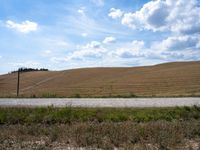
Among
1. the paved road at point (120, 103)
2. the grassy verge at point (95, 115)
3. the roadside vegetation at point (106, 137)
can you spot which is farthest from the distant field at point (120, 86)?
the roadside vegetation at point (106, 137)

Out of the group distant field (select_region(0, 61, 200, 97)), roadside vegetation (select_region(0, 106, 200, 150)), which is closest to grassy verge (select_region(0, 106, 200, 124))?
roadside vegetation (select_region(0, 106, 200, 150))

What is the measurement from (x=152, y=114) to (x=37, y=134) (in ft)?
21.2

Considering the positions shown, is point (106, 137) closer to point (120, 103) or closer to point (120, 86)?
point (120, 103)

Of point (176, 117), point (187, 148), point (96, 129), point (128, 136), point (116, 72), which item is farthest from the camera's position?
point (116, 72)

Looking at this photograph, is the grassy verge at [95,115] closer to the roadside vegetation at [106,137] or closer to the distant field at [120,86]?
the roadside vegetation at [106,137]

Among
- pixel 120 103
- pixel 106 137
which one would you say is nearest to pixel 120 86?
pixel 120 103

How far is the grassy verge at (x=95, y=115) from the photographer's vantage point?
1486 cm

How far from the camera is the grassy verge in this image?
1486 cm

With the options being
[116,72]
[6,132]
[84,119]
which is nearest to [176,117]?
[84,119]

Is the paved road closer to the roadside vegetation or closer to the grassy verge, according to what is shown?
the grassy verge

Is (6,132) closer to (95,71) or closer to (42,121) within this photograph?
(42,121)

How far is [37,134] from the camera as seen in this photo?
10594 millimetres

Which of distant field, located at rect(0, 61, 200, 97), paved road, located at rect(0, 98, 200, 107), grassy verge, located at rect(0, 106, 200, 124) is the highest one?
distant field, located at rect(0, 61, 200, 97)

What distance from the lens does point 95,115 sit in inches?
621
